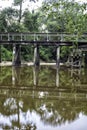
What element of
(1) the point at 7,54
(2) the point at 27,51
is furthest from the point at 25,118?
(2) the point at 27,51

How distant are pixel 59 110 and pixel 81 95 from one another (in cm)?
380

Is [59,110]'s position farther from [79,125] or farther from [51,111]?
[79,125]

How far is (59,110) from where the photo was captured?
986 centimetres

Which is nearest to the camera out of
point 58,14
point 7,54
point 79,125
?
point 58,14

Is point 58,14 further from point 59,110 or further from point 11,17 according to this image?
point 11,17

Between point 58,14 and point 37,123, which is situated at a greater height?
point 58,14

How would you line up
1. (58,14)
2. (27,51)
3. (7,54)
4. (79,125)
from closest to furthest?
(58,14) < (79,125) < (7,54) < (27,51)

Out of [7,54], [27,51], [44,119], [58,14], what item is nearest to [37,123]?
[44,119]

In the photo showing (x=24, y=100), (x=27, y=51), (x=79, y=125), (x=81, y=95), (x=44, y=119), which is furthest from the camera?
(x=27, y=51)

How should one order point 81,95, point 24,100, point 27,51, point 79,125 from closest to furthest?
point 79,125 → point 24,100 → point 81,95 → point 27,51

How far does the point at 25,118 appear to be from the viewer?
8625 mm

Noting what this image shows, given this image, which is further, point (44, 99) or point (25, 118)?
point (44, 99)

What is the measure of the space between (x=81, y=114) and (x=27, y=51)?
39.7 meters

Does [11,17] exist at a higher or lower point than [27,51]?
higher
